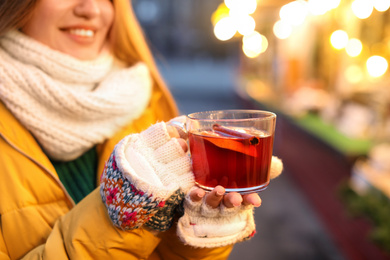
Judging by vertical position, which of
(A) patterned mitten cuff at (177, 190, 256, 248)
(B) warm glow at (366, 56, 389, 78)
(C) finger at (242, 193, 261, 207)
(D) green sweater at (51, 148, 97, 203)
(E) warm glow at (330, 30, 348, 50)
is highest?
(C) finger at (242, 193, 261, 207)

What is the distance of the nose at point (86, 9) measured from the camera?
126 centimetres

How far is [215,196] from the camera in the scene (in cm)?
80

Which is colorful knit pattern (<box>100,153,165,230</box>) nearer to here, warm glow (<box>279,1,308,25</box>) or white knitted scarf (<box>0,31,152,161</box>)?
white knitted scarf (<box>0,31,152,161</box>)

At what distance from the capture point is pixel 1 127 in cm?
114

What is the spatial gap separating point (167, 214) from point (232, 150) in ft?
0.77

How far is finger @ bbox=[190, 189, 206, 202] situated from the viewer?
0.80 metres

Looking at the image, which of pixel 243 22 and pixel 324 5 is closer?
pixel 324 5

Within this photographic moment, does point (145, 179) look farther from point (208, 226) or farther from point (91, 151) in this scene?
point (91, 151)

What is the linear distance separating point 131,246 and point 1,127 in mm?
565

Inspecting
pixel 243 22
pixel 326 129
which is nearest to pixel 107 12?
pixel 326 129

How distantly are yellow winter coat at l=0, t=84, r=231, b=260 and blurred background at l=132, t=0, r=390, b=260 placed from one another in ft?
2.76

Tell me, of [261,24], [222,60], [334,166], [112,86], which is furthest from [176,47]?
[112,86]

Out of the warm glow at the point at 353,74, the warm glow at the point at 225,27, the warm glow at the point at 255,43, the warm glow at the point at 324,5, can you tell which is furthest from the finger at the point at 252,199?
the warm glow at the point at 255,43

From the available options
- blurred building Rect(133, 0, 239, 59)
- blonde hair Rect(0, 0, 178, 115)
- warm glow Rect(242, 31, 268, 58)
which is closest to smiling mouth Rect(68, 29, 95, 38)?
blonde hair Rect(0, 0, 178, 115)
